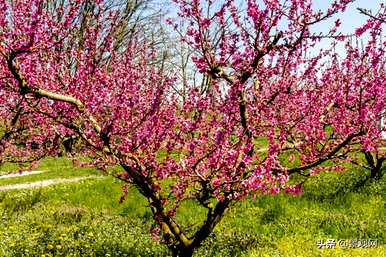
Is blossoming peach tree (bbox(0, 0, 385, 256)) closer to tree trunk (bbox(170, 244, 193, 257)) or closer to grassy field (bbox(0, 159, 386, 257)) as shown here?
tree trunk (bbox(170, 244, 193, 257))

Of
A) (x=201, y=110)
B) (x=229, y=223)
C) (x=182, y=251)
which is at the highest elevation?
(x=201, y=110)

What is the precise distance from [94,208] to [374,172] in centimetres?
790

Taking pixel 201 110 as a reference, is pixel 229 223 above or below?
below

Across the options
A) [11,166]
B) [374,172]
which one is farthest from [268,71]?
[11,166]

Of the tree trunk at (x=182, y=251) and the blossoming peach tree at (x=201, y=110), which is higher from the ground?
the blossoming peach tree at (x=201, y=110)

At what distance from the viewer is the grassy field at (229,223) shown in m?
8.12

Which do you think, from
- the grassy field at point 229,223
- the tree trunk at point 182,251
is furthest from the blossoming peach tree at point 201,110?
the grassy field at point 229,223

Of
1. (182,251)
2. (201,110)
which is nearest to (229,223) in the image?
(182,251)

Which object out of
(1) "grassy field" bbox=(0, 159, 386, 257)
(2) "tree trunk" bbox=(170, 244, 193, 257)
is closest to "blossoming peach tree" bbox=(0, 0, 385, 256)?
(2) "tree trunk" bbox=(170, 244, 193, 257)

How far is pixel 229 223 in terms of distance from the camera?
10180mm

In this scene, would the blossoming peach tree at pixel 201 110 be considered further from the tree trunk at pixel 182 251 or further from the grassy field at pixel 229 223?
the grassy field at pixel 229 223

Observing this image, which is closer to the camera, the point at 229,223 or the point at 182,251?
the point at 182,251

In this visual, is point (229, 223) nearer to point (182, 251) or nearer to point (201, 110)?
point (182, 251)

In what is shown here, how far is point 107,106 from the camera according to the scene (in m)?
7.20
